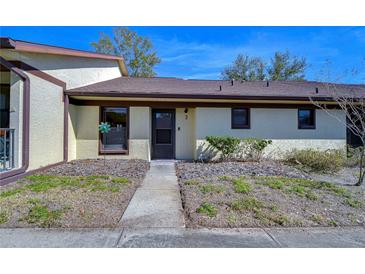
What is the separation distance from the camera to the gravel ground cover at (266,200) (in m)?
3.59

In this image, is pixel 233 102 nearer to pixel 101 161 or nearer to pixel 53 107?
pixel 101 161

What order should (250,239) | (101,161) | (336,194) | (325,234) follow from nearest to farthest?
(250,239), (325,234), (336,194), (101,161)

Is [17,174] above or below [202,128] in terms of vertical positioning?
below

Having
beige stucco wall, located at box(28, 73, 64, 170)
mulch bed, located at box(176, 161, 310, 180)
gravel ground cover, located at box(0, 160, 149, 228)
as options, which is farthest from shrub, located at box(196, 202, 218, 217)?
beige stucco wall, located at box(28, 73, 64, 170)

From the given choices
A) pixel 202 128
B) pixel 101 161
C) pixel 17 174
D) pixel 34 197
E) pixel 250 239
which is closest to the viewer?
pixel 250 239

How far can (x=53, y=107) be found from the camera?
7.34 m

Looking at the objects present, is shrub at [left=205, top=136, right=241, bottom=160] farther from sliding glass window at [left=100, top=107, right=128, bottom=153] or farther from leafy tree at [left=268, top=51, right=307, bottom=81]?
leafy tree at [left=268, top=51, right=307, bottom=81]

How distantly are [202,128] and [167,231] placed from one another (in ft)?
20.5

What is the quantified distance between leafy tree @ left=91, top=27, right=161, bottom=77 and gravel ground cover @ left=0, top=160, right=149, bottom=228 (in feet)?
68.1

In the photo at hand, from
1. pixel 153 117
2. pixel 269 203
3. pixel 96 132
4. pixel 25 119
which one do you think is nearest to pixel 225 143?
pixel 153 117

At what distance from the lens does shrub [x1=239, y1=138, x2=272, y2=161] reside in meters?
8.63

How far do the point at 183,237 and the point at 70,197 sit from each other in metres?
2.83

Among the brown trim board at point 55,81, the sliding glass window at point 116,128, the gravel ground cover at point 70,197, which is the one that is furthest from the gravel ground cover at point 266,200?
the brown trim board at point 55,81

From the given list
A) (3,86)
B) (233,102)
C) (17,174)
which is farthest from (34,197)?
(233,102)
